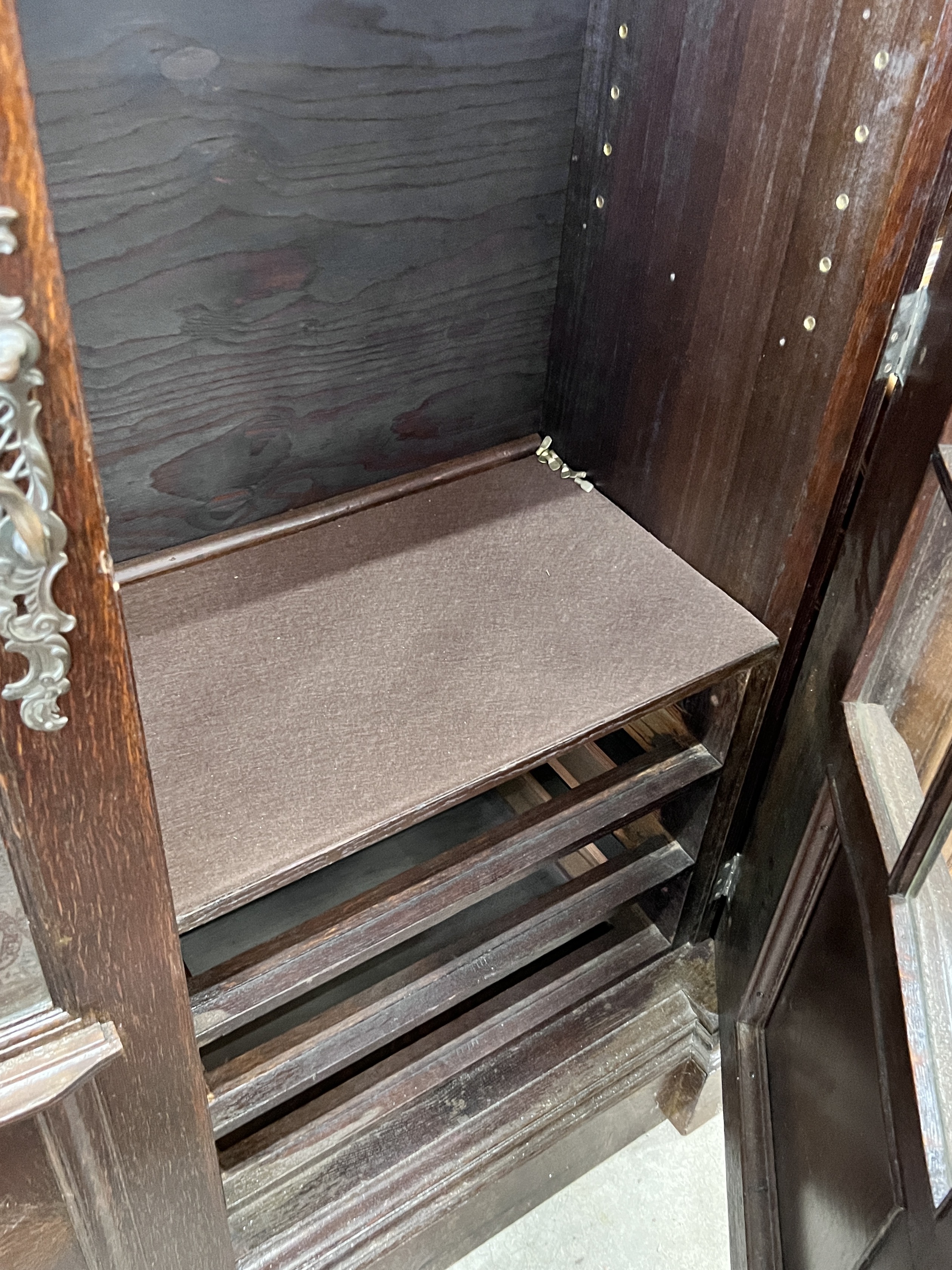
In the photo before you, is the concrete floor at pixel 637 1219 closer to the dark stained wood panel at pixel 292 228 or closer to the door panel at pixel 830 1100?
the door panel at pixel 830 1100

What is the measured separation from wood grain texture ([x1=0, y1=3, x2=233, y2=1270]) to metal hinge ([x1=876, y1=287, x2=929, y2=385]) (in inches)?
25.6

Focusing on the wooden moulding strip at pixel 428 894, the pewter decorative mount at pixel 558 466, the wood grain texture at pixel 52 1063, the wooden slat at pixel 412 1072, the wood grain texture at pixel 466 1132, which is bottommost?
the wood grain texture at pixel 466 1132

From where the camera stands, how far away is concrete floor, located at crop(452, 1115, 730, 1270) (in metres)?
1.30

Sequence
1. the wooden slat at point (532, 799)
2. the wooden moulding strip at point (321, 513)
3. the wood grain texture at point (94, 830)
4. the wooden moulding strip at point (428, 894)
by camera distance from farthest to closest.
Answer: the wooden slat at point (532, 799), the wooden moulding strip at point (321, 513), the wooden moulding strip at point (428, 894), the wood grain texture at point (94, 830)

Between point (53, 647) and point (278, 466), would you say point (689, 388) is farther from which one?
point (53, 647)

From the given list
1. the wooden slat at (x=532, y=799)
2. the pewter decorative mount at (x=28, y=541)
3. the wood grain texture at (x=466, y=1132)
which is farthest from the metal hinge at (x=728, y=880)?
the pewter decorative mount at (x=28, y=541)

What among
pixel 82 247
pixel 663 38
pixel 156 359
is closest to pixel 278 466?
pixel 156 359

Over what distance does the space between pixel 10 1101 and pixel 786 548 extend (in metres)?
0.77

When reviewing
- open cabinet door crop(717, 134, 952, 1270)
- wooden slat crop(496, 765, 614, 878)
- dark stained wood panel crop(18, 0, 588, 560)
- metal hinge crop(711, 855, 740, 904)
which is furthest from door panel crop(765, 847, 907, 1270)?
dark stained wood panel crop(18, 0, 588, 560)

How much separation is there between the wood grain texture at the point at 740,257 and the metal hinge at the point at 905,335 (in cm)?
1

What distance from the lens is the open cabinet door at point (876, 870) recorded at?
76cm

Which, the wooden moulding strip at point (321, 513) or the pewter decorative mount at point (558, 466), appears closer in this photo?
the wooden moulding strip at point (321, 513)

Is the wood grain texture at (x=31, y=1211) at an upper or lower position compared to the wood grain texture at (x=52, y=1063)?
lower

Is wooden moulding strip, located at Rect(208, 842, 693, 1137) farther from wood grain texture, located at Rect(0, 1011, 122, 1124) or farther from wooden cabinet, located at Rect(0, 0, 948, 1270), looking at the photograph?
wood grain texture, located at Rect(0, 1011, 122, 1124)
